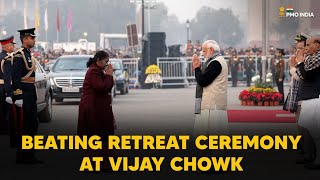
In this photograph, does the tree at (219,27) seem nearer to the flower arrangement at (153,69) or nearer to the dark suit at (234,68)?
the dark suit at (234,68)

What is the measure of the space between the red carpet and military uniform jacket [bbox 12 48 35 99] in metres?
9.07

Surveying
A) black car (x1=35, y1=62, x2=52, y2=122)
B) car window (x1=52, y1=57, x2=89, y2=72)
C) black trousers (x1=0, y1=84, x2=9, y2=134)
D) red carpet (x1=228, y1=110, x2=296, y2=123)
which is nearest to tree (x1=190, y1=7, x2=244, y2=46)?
car window (x1=52, y1=57, x2=89, y2=72)

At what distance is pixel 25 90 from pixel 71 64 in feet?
59.3

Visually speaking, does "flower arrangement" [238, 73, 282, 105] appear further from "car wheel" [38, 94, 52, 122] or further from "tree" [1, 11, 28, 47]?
"tree" [1, 11, 28, 47]

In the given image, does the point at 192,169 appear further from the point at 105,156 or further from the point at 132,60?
the point at 132,60

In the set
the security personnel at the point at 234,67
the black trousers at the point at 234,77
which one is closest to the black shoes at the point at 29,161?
the security personnel at the point at 234,67

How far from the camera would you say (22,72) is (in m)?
14.6

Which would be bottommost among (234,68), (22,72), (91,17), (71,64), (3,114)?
(234,68)

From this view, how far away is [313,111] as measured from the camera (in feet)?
45.6

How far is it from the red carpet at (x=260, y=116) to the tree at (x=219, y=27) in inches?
5417

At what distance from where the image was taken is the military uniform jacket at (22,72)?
47.7ft

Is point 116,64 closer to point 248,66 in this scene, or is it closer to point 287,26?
point 248,66

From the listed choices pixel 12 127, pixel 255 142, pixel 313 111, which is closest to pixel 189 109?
pixel 255 142

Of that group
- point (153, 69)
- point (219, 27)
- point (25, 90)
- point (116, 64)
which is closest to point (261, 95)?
point (116, 64)
